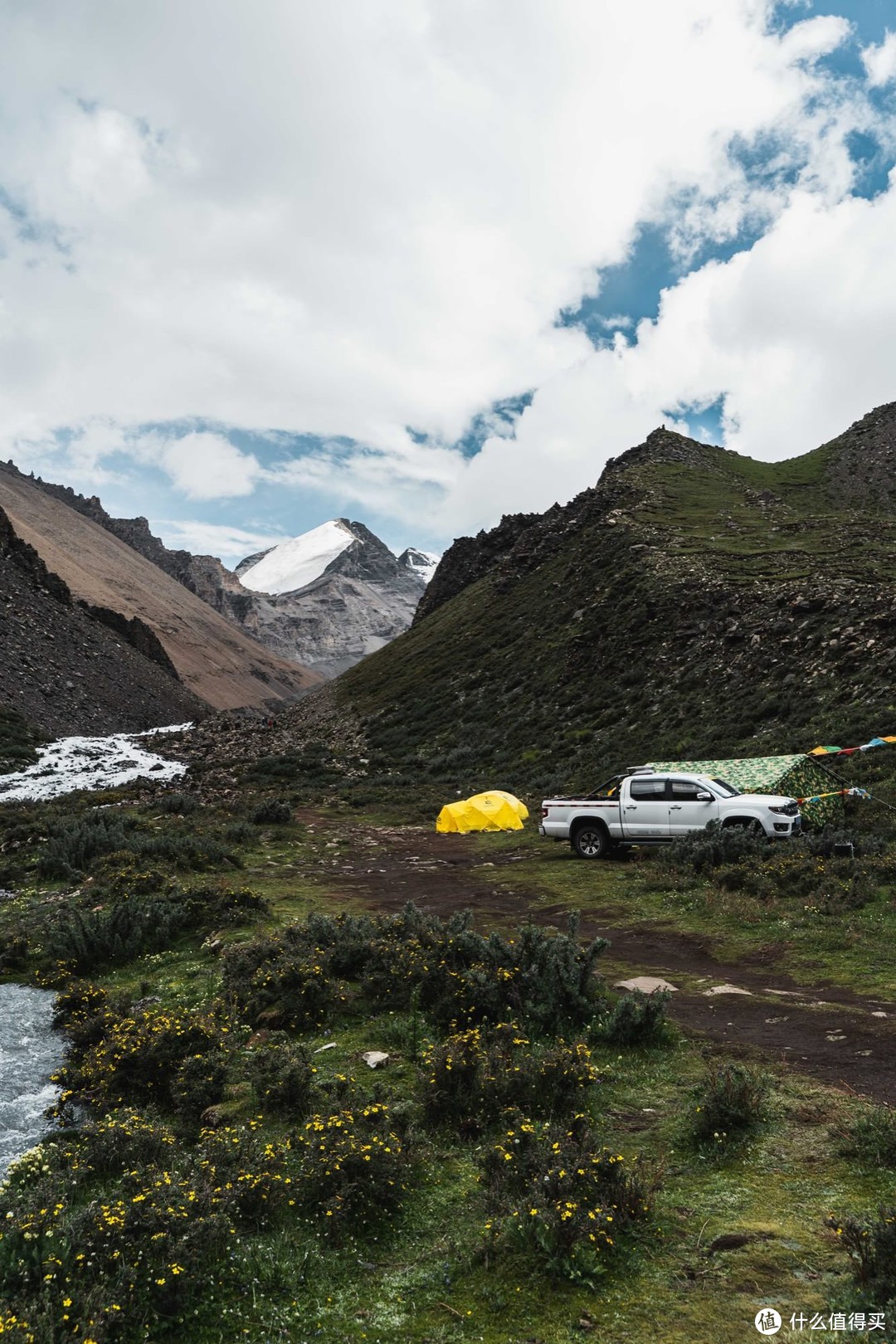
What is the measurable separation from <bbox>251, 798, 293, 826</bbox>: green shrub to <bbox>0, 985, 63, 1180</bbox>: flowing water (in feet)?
50.8

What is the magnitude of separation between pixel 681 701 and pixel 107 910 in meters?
24.1

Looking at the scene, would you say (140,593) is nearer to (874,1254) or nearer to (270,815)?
(270,815)

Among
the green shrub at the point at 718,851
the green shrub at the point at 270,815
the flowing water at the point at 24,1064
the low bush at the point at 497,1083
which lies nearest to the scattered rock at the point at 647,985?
the low bush at the point at 497,1083

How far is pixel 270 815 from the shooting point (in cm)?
2656

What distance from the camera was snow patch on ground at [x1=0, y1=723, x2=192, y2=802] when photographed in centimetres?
3675

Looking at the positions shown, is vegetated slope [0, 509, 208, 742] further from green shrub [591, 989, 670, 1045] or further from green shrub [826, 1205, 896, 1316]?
green shrub [826, 1205, 896, 1316]

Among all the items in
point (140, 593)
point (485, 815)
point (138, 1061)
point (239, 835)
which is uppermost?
point (140, 593)

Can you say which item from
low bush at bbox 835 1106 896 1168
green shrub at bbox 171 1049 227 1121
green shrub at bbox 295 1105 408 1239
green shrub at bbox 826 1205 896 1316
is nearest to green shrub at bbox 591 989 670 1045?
low bush at bbox 835 1106 896 1168

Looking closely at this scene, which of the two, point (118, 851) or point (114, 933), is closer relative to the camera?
point (114, 933)

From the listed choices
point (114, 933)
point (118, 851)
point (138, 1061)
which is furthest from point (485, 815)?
point (138, 1061)

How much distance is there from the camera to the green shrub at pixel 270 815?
2633 centimetres

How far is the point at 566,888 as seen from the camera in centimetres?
1590

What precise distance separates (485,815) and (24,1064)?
17.8 m

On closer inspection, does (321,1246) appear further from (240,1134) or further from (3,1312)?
(3,1312)
